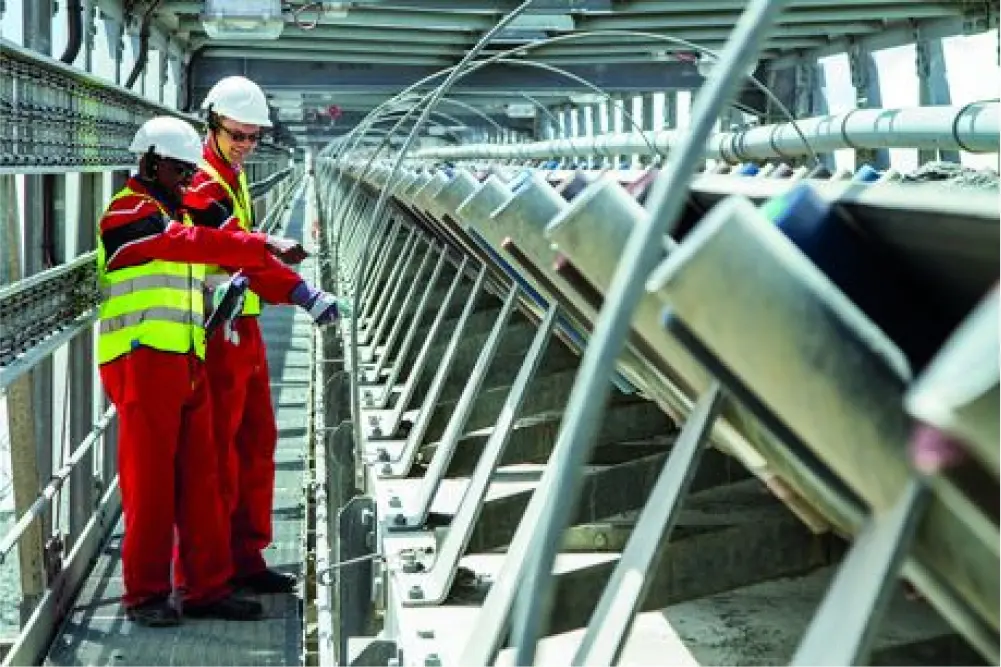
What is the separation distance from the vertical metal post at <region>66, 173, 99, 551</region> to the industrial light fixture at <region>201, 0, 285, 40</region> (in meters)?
3.00

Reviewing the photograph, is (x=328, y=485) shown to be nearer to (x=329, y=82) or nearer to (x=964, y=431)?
(x=964, y=431)

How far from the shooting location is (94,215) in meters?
8.15

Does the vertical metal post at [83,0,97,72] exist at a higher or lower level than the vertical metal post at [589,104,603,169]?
higher

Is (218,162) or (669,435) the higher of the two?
(218,162)

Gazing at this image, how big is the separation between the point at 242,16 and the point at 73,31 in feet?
8.93

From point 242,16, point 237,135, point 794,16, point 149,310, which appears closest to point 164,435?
point 149,310

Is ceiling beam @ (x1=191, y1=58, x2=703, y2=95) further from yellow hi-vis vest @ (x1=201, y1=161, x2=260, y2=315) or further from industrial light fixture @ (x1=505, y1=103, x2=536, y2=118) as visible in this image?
yellow hi-vis vest @ (x1=201, y1=161, x2=260, y2=315)

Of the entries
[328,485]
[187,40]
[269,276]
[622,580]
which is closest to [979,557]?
[622,580]

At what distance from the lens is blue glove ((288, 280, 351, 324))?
6652 mm

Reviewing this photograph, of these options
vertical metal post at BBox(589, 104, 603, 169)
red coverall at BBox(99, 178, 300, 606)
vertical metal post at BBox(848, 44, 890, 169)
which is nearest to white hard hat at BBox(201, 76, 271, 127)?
red coverall at BBox(99, 178, 300, 606)

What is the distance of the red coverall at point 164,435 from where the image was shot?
612cm

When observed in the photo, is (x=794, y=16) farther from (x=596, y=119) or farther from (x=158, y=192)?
(x=596, y=119)

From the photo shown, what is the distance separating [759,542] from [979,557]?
178 centimetres

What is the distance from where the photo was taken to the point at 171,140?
623cm
